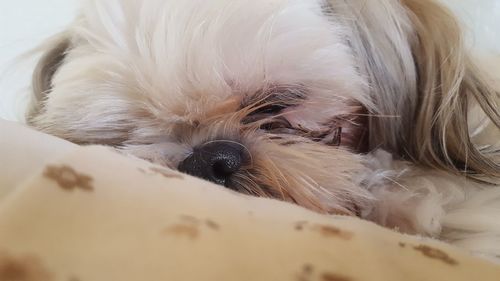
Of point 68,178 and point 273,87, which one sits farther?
point 273,87

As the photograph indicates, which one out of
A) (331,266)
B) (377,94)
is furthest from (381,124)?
Result: (331,266)

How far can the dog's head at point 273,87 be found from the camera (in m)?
0.89

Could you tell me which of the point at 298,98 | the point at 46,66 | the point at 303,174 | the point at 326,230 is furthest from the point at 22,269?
the point at 46,66

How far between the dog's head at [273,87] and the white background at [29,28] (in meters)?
0.30

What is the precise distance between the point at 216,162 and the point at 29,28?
3.27ft

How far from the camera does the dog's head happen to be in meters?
0.89

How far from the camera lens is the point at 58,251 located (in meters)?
0.36

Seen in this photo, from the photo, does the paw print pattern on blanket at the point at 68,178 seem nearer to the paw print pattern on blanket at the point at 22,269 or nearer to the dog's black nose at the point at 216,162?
the paw print pattern on blanket at the point at 22,269

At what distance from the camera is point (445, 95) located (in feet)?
3.03

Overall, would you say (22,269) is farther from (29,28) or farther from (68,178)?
(29,28)

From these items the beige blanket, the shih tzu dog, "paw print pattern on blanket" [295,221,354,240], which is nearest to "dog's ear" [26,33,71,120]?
the shih tzu dog

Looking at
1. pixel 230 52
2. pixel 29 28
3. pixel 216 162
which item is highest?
pixel 230 52

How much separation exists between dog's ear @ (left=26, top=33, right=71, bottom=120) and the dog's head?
0.22m

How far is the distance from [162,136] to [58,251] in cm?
58
